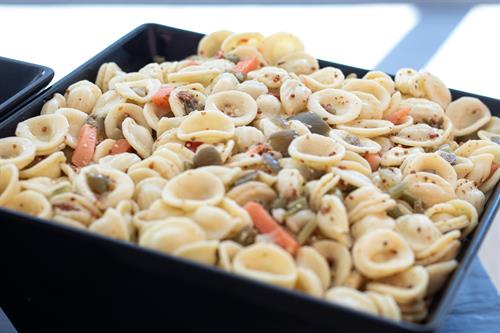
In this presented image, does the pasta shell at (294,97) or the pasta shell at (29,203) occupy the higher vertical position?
the pasta shell at (294,97)

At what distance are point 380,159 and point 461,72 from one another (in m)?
0.95

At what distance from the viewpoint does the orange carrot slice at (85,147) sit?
40.4 inches

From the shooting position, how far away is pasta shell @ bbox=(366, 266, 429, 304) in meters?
0.79

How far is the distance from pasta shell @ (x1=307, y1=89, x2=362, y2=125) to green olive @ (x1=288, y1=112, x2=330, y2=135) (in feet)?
0.07

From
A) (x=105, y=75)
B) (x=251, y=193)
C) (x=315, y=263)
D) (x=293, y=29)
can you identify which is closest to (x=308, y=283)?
(x=315, y=263)

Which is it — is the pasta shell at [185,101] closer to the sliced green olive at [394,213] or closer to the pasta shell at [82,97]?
the pasta shell at [82,97]

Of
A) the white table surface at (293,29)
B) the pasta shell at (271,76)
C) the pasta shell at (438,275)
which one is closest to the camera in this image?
the pasta shell at (438,275)

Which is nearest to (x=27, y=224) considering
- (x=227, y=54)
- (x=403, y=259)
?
(x=403, y=259)

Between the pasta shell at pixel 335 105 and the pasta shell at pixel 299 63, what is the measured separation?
124mm

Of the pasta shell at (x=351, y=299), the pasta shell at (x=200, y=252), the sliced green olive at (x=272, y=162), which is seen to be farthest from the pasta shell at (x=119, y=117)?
the pasta shell at (x=351, y=299)

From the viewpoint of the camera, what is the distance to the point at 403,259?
83 centimetres

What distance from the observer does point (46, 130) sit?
1063 mm

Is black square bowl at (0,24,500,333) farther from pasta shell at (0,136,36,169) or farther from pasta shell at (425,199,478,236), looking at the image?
pasta shell at (0,136,36,169)

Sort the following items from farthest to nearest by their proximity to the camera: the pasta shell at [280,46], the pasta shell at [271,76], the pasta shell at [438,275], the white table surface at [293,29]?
the white table surface at [293,29]
the pasta shell at [280,46]
the pasta shell at [271,76]
the pasta shell at [438,275]
